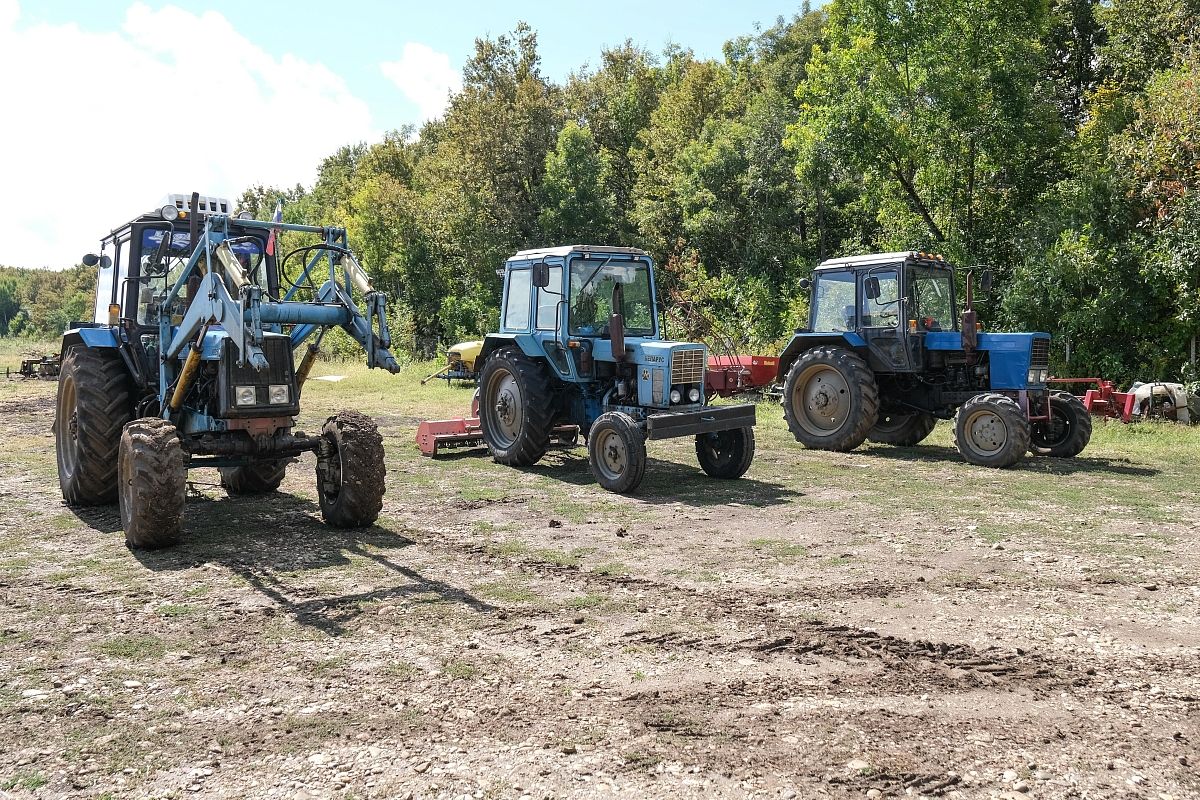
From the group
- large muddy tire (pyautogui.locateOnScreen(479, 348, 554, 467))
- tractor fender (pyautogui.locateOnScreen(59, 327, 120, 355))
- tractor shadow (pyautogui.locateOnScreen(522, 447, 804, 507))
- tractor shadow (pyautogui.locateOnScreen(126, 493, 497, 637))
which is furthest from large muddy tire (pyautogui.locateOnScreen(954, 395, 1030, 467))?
tractor fender (pyautogui.locateOnScreen(59, 327, 120, 355))

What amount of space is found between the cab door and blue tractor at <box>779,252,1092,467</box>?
1 cm

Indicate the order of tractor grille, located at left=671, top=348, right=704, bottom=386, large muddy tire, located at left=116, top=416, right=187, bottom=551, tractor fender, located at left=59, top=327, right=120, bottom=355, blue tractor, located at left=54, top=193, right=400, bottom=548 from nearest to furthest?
1. large muddy tire, located at left=116, top=416, right=187, bottom=551
2. blue tractor, located at left=54, top=193, right=400, bottom=548
3. tractor fender, located at left=59, top=327, right=120, bottom=355
4. tractor grille, located at left=671, top=348, right=704, bottom=386

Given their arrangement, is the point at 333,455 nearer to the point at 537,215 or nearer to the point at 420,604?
the point at 420,604

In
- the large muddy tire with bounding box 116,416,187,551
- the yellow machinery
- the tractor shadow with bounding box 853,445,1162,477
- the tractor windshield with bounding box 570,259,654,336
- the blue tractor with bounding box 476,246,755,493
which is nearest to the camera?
the large muddy tire with bounding box 116,416,187,551

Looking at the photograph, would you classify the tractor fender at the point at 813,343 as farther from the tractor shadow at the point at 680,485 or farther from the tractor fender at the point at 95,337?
the tractor fender at the point at 95,337

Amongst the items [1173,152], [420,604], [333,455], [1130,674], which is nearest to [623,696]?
[420,604]

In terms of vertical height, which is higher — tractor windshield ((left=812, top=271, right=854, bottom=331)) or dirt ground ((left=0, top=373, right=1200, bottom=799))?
tractor windshield ((left=812, top=271, right=854, bottom=331))

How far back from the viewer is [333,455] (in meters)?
7.45

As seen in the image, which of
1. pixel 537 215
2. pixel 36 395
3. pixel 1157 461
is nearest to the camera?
pixel 1157 461

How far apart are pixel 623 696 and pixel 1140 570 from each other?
407 cm

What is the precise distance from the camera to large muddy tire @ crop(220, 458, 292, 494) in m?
8.91

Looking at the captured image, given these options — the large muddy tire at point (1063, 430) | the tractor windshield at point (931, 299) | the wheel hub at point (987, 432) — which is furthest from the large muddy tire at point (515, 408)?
the large muddy tire at point (1063, 430)

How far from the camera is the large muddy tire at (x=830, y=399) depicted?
11.5 m

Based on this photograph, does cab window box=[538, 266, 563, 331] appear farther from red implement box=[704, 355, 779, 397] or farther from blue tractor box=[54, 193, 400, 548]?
red implement box=[704, 355, 779, 397]
